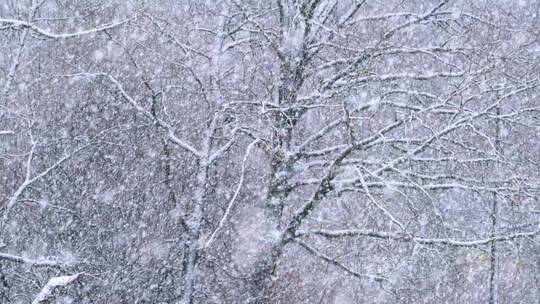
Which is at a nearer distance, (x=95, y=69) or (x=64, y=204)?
(x=64, y=204)

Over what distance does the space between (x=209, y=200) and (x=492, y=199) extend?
4860 mm

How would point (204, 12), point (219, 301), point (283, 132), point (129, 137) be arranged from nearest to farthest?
point (283, 132), point (204, 12), point (219, 301), point (129, 137)

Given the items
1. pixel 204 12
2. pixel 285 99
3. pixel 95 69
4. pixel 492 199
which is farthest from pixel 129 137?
pixel 492 199

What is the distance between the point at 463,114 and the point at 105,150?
22.8 ft

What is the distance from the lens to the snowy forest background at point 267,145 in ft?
25.6

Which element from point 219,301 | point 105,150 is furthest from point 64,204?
point 219,301

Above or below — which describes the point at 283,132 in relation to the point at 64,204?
above

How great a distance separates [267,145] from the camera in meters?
8.46

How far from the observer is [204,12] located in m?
9.53

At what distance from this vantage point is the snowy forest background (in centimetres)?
780

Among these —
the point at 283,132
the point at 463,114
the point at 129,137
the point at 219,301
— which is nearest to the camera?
the point at 463,114

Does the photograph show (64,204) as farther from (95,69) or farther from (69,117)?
(95,69)

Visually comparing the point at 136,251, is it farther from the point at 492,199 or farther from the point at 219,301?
the point at 492,199

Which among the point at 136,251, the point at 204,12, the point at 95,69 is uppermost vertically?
the point at 204,12
